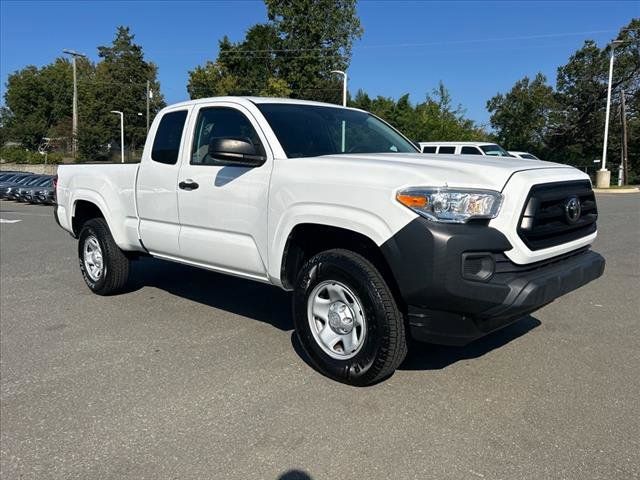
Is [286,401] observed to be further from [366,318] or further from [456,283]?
[456,283]

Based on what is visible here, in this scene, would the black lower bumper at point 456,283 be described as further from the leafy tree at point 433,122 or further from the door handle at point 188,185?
the leafy tree at point 433,122

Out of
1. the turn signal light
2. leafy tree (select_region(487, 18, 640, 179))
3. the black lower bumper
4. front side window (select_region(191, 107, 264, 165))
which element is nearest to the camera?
the black lower bumper

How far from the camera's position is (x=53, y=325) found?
5.25 metres

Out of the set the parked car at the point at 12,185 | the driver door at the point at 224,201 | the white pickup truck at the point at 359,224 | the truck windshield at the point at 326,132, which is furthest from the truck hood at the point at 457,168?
the parked car at the point at 12,185

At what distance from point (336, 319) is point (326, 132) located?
167cm

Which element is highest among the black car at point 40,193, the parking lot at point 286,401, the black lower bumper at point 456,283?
the black lower bumper at point 456,283

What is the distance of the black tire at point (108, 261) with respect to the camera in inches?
237

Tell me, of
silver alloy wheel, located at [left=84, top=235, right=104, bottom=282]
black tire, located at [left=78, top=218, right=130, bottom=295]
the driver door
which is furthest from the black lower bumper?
silver alloy wheel, located at [left=84, top=235, right=104, bottom=282]

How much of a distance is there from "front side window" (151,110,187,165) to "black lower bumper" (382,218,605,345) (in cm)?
263

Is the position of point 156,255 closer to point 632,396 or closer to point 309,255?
point 309,255

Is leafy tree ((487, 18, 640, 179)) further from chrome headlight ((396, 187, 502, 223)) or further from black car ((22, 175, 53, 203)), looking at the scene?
chrome headlight ((396, 187, 502, 223))

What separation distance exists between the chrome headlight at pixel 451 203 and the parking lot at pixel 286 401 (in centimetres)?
117

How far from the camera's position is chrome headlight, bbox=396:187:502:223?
3240mm

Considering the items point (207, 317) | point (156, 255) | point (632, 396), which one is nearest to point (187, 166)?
point (156, 255)
